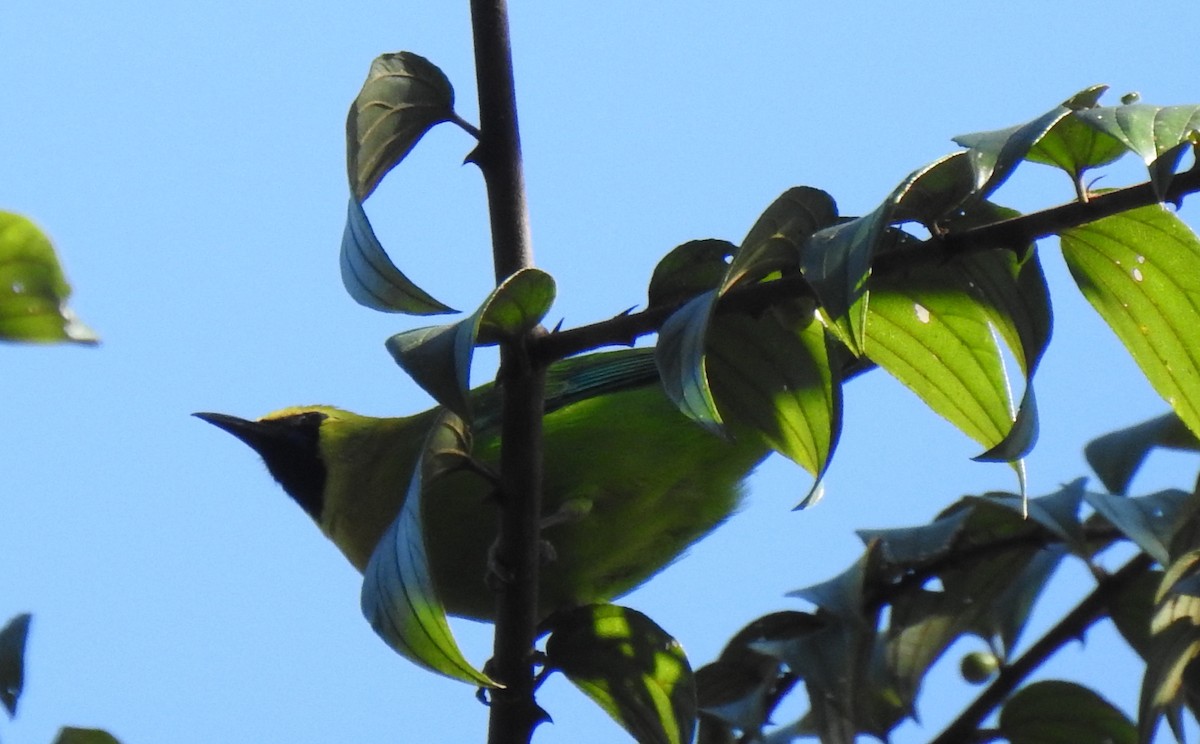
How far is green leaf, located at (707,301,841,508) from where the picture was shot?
1.50 m

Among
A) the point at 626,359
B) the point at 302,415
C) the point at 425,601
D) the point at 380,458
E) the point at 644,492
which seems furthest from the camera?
the point at 302,415

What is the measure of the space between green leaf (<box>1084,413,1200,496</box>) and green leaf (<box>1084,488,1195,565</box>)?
0.22m

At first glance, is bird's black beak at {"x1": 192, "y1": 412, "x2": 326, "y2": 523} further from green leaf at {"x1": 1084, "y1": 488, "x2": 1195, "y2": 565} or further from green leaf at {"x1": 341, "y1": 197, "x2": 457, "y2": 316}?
green leaf at {"x1": 1084, "y1": 488, "x2": 1195, "y2": 565}

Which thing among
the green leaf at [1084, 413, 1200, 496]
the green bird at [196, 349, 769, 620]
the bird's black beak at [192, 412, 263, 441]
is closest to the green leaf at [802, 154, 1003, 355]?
the green leaf at [1084, 413, 1200, 496]

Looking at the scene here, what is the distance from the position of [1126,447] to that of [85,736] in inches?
58.0

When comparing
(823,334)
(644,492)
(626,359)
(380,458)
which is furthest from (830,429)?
(380,458)

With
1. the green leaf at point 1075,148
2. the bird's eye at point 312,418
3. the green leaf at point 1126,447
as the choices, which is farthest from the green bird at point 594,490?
the green leaf at point 1075,148

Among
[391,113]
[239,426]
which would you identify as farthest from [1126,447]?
[239,426]

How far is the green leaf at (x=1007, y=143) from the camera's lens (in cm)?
115

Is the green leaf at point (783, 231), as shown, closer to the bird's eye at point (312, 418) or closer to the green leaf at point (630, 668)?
the green leaf at point (630, 668)

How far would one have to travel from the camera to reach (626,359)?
317cm

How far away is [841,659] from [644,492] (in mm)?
1237

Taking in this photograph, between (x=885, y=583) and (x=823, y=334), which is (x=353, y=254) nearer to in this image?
(x=823, y=334)

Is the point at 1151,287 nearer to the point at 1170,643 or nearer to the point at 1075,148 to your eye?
the point at 1075,148
